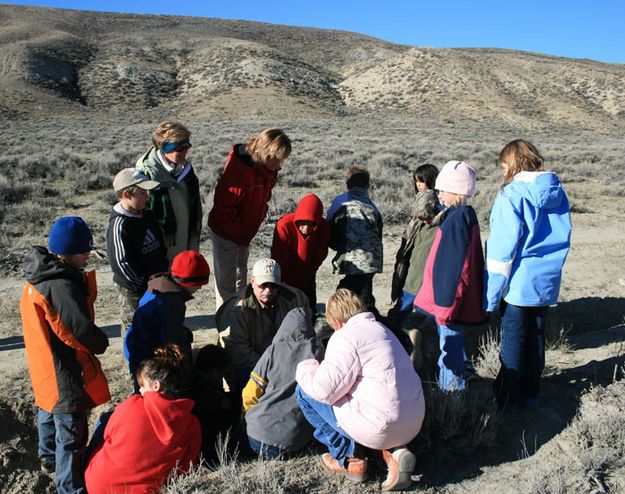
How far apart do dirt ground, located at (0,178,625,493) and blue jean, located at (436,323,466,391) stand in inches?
16.5

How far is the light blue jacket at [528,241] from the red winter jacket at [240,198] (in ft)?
6.74

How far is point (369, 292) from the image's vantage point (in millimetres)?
5133

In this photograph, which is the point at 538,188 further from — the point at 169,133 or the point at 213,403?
the point at 169,133

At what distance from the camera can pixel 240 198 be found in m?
4.67

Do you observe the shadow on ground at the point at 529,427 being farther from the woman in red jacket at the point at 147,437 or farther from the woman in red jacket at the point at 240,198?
the woman in red jacket at the point at 240,198

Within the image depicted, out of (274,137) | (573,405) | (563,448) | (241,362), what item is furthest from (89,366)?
(573,405)

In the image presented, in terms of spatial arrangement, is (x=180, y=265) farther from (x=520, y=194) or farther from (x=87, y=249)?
(x=520, y=194)

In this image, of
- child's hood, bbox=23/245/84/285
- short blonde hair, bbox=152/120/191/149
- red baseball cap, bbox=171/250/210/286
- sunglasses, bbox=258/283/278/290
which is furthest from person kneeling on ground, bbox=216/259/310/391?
child's hood, bbox=23/245/84/285

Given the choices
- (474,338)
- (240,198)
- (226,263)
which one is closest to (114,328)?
(226,263)

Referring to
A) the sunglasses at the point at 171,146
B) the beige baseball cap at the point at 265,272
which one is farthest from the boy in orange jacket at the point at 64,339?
the sunglasses at the point at 171,146

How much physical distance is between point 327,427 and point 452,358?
1.19 meters

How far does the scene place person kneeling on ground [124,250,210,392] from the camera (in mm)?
3445

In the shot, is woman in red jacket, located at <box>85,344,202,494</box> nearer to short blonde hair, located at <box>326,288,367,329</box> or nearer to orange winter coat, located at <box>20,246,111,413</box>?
orange winter coat, located at <box>20,246,111,413</box>

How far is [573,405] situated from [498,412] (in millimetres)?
582
